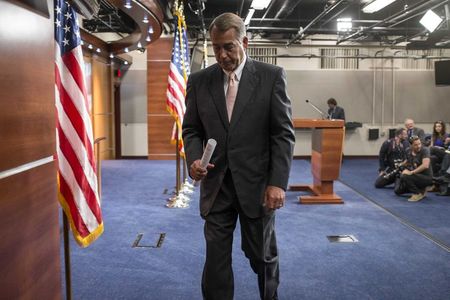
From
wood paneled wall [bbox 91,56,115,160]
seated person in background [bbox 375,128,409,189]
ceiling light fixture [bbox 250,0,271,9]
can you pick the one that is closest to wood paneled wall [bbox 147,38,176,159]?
wood paneled wall [bbox 91,56,115,160]

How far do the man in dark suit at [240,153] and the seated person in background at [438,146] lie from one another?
653 cm

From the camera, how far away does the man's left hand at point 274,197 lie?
6.19ft

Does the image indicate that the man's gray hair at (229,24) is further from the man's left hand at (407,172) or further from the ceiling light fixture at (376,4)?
the ceiling light fixture at (376,4)

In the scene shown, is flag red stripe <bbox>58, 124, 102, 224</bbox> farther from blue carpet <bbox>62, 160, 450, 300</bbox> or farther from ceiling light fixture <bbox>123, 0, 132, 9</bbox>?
ceiling light fixture <bbox>123, 0, 132, 9</bbox>

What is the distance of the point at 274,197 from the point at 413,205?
15.1ft

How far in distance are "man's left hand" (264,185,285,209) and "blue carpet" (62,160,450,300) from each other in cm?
108

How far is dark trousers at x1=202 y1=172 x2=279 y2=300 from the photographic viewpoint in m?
1.98

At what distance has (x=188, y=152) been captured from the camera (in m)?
2.04

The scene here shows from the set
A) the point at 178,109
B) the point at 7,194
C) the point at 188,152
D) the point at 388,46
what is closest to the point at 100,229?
the point at 188,152

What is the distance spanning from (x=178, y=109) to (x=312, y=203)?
7.18ft

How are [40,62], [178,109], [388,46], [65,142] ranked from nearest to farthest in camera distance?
1. [40,62]
2. [65,142]
3. [178,109]
4. [388,46]

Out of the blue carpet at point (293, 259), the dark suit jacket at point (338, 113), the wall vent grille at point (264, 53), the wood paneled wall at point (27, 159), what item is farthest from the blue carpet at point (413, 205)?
the wall vent grille at point (264, 53)

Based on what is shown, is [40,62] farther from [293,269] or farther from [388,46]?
→ [388,46]

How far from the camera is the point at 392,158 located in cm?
752
